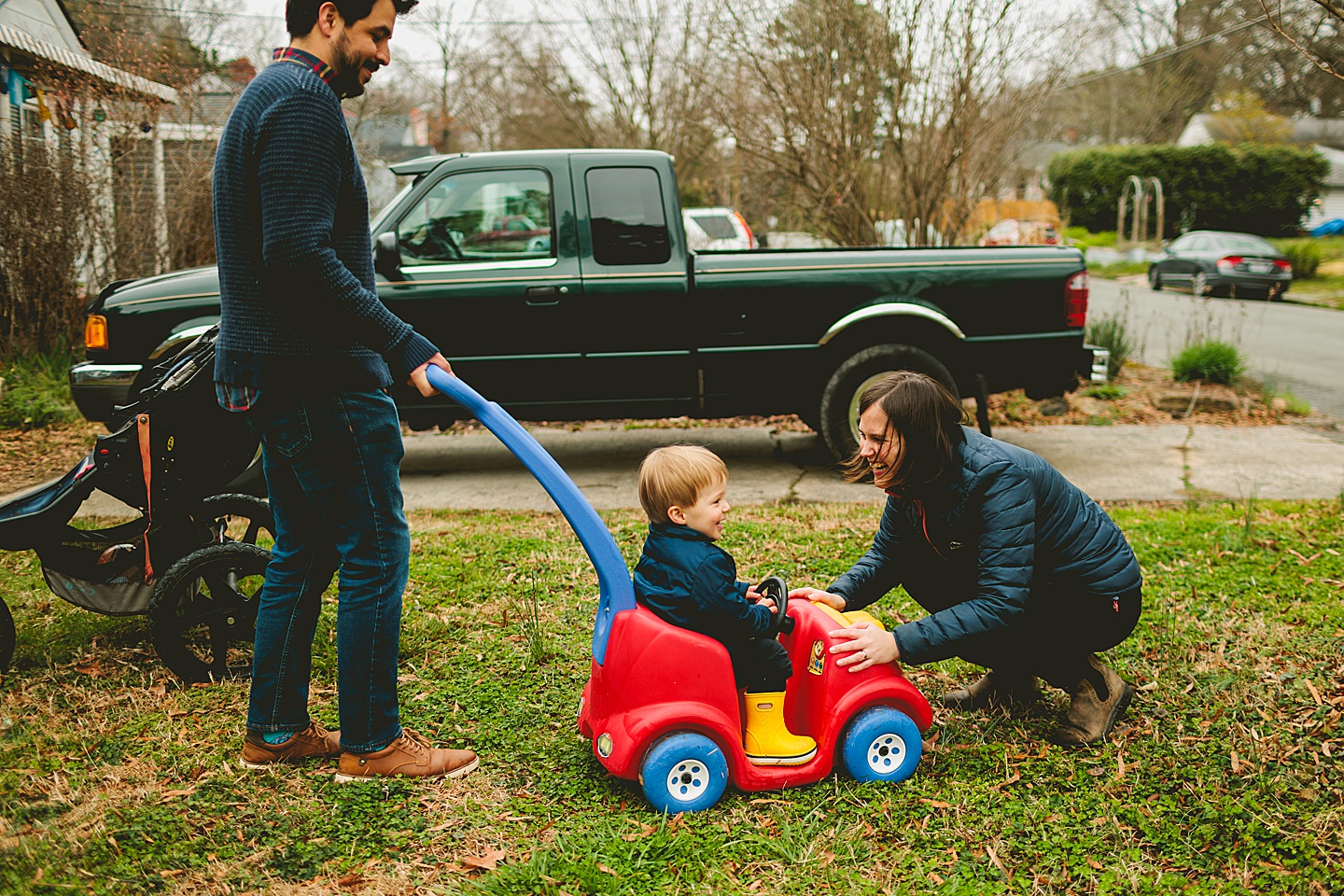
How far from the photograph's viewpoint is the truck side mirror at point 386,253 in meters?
5.81

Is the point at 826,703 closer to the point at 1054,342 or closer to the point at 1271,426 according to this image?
the point at 1054,342

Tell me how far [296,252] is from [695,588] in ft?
4.22

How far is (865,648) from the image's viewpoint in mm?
2725

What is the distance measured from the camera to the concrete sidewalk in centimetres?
612

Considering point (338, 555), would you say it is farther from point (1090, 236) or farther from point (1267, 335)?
point (1090, 236)

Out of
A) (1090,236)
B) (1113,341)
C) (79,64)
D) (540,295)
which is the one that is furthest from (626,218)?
(1090,236)

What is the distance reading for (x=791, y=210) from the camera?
1224 cm

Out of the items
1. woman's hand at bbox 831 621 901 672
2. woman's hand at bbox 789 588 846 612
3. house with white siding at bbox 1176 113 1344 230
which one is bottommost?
woman's hand at bbox 831 621 901 672

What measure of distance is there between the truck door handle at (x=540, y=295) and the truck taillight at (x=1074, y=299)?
10.9ft

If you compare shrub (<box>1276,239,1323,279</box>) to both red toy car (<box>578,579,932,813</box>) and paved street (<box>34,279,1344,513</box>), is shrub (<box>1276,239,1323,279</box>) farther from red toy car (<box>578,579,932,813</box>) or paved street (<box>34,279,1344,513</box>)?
red toy car (<box>578,579,932,813</box>)

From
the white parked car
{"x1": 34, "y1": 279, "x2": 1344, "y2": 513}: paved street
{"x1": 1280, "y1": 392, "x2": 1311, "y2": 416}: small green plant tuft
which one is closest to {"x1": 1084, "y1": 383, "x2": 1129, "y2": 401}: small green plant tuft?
{"x1": 34, "y1": 279, "x2": 1344, "y2": 513}: paved street

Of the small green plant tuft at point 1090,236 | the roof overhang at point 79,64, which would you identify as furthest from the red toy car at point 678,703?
the small green plant tuft at point 1090,236

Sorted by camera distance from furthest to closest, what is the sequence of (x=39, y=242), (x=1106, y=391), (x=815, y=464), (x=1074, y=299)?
(x=1106, y=391)
(x=39, y=242)
(x=815, y=464)
(x=1074, y=299)

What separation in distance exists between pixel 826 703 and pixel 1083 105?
170ft
